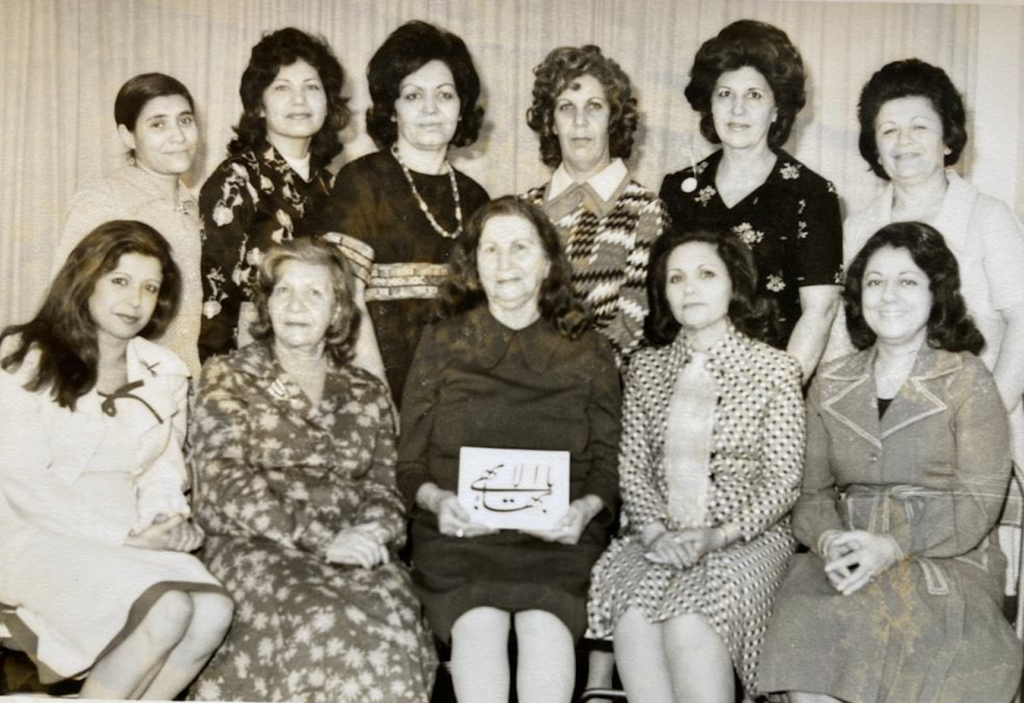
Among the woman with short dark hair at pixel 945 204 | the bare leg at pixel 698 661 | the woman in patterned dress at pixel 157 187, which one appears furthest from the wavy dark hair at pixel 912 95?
the woman in patterned dress at pixel 157 187

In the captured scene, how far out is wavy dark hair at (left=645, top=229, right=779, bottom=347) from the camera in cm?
242

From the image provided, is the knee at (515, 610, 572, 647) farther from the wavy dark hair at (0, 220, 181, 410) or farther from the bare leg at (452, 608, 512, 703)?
the wavy dark hair at (0, 220, 181, 410)

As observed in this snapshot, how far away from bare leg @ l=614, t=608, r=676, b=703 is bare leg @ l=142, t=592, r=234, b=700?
77 centimetres

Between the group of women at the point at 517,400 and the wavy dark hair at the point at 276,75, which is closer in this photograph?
the group of women at the point at 517,400

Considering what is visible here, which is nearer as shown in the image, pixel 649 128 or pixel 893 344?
pixel 893 344

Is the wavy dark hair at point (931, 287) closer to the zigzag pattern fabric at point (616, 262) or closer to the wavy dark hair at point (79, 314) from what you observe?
the zigzag pattern fabric at point (616, 262)

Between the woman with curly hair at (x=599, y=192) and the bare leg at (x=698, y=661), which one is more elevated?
the woman with curly hair at (x=599, y=192)

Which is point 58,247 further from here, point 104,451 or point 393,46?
point 393,46

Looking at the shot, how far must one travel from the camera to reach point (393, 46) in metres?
2.52

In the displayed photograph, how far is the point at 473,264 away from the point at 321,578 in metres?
0.72

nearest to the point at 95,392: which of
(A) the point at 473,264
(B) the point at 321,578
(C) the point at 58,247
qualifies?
(C) the point at 58,247

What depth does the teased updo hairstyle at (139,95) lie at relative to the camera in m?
2.54

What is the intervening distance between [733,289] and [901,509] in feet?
1.84

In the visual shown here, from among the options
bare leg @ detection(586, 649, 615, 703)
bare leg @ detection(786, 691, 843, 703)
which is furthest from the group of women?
bare leg @ detection(586, 649, 615, 703)
